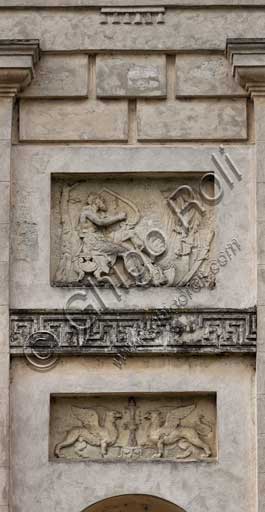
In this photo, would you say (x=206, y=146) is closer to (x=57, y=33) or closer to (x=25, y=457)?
(x=57, y=33)

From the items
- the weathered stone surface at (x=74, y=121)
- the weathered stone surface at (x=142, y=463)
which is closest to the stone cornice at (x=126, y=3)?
the weathered stone surface at (x=74, y=121)

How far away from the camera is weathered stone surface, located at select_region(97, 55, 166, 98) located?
19281 mm

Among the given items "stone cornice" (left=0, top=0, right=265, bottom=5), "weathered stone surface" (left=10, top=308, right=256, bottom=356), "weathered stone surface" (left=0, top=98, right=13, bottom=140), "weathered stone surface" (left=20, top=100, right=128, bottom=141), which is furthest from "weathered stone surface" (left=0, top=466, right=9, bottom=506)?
"stone cornice" (left=0, top=0, right=265, bottom=5)

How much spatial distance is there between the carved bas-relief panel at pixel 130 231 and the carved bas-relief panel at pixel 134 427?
1.04 meters

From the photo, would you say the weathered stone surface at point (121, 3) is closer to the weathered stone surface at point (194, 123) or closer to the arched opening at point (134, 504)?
the weathered stone surface at point (194, 123)

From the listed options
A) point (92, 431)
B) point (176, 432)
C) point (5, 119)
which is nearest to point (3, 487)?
point (92, 431)

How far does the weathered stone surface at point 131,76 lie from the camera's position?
19281mm

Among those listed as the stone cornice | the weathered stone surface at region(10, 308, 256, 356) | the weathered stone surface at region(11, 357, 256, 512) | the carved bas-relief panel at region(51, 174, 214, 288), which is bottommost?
the weathered stone surface at region(11, 357, 256, 512)

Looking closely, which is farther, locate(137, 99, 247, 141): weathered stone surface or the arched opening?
locate(137, 99, 247, 141): weathered stone surface

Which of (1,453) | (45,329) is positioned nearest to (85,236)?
(45,329)

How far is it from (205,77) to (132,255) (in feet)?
5.67

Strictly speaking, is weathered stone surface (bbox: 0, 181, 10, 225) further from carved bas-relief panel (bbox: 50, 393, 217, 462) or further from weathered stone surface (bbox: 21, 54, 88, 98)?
carved bas-relief panel (bbox: 50, 393, 217, 462)

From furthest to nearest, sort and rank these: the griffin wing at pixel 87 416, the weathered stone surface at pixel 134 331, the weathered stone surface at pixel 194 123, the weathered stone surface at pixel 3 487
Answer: the weathered stone surface at pixel 194 123
the griffin wing at pixel 87 416
the weathered stone surface at pixel 134 331
the weathered stone surface at pixel 3 487

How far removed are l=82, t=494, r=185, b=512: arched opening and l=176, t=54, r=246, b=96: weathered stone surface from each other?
3606 mm
